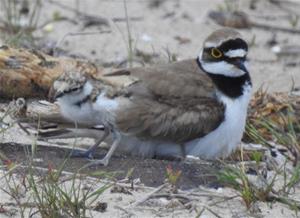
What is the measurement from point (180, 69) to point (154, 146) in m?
0.46

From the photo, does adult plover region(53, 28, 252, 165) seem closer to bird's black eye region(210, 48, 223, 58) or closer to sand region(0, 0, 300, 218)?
bird's black eye region(210, 48, 223, 58)

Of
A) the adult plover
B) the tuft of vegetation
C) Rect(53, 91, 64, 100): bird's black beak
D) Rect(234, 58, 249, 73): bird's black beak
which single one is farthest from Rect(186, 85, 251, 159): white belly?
the tuft of vegetation

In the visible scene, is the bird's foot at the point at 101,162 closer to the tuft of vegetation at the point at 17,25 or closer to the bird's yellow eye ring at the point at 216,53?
the bird's yellow eye ring at the point at 216,53

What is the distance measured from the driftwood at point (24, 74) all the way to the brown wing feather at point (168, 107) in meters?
0.60

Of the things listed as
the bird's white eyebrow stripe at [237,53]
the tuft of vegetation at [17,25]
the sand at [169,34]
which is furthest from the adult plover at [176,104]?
the tuft of vegetation at [17,25]

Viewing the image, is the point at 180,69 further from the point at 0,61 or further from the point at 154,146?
the point at 0,61

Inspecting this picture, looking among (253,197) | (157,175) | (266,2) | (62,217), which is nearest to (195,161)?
(157,175)

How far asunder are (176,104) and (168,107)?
0.16 ft

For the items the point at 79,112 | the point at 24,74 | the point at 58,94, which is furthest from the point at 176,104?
the point at 24,74

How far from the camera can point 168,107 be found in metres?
5.31

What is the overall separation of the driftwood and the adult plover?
58cm

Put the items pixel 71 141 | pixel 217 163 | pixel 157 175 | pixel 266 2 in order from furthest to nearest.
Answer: pixel 266 2, pixel 71 141, pixel 217 163, pixel 157 175

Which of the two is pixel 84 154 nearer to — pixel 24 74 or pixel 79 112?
pixel 79 112

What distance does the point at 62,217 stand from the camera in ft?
14.0
